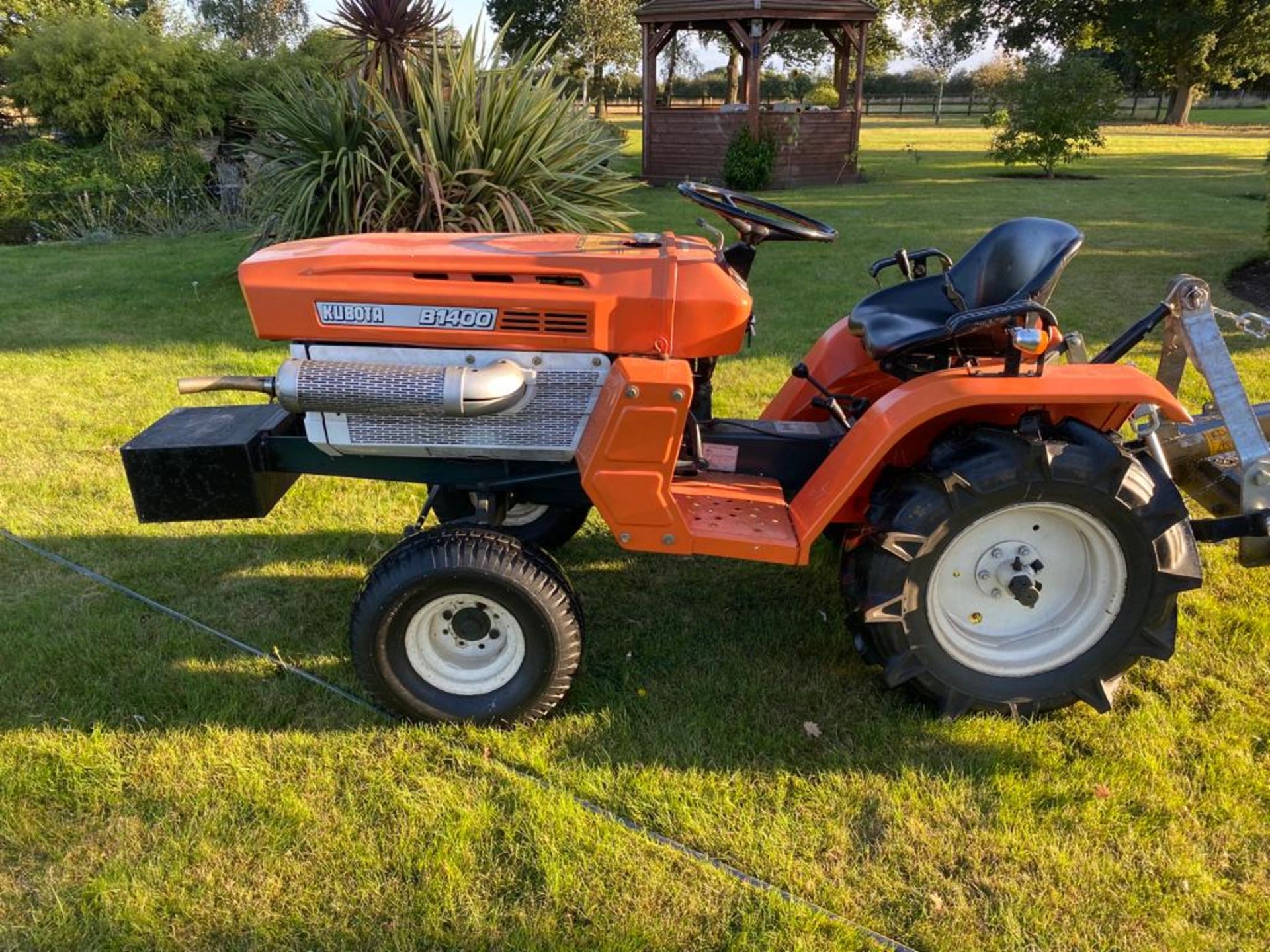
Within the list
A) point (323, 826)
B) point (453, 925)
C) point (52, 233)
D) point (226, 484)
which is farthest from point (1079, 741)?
point (52, 233)

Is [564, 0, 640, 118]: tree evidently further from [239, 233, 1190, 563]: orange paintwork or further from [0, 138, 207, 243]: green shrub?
[239, 233, 1190, 563]: orange paintwork

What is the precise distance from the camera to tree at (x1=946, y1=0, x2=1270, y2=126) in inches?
1078

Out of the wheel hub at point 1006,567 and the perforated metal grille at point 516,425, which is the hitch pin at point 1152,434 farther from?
the perforated metal grille at point 516,425

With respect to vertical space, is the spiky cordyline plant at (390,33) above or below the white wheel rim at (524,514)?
above

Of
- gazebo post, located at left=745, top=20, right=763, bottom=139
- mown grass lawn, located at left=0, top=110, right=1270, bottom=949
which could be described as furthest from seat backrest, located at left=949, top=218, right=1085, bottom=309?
gazebo post, located at left=745, top=20, right=763, bottom=139

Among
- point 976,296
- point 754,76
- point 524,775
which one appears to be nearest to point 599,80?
point 754,76

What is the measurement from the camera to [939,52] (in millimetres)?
52750

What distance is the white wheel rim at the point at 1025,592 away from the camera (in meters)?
2.53

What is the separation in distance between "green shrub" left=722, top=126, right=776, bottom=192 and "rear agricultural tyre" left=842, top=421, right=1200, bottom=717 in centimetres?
1210

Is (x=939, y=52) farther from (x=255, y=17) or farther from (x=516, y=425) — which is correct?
(x=516, y=425)

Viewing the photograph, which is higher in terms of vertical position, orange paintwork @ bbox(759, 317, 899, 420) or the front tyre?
orange paintwork @ bbox(759, 317, 899, 420)

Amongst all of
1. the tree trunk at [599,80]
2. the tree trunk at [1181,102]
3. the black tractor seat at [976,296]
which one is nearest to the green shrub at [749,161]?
the black tractor seat at [976,296]

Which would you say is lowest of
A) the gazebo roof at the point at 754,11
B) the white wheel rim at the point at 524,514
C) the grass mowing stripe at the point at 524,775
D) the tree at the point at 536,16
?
the grass mowing stripe at the point at 524,775

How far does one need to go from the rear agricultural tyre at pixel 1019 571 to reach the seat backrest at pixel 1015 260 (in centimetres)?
50
